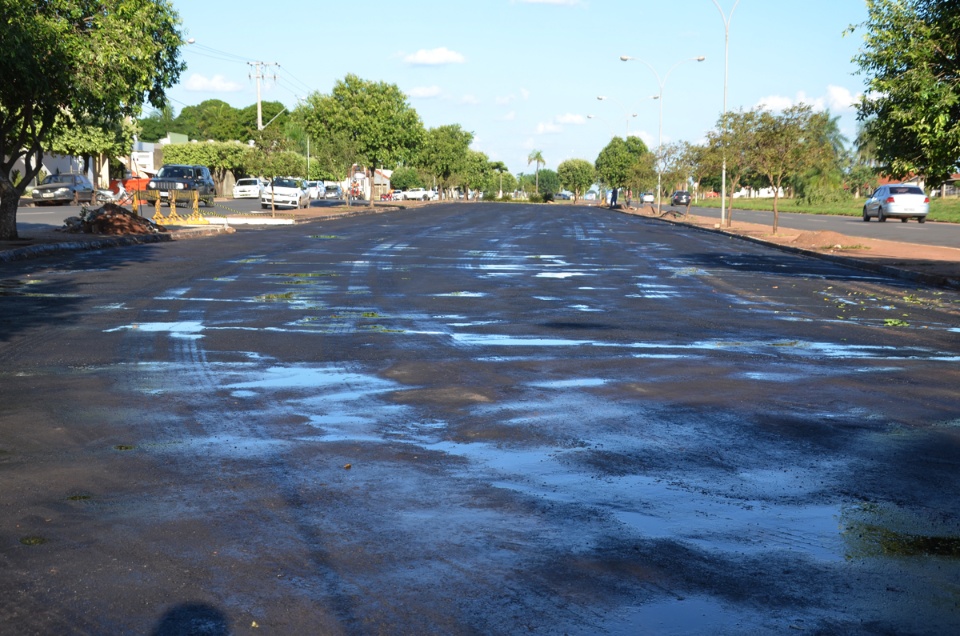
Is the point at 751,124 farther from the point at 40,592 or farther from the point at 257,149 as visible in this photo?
the point at 40,592

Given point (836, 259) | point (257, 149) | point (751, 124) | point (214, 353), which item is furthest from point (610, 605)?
point (257, 149)

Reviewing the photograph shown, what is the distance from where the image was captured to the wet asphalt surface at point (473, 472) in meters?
4.24

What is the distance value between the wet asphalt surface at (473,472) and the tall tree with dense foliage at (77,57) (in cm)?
969

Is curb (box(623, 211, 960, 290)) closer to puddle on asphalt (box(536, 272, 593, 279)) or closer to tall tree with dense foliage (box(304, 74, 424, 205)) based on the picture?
puddle on asphalt (box(536, 272, 593, 279))

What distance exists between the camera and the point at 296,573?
4.52 meters

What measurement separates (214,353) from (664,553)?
663cm

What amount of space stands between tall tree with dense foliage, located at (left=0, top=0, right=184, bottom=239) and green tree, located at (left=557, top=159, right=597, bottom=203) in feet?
530

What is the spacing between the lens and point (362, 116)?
67.8 m

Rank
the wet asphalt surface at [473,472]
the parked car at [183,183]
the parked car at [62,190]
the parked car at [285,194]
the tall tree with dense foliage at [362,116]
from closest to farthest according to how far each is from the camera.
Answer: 1. the wet asphalt surface at [473,472]
2. the parked car at [183,183]
3. the parked car at [62,190]
4. the parked car at [285,194]
5. the tall tree with dense foliage at [362,116]

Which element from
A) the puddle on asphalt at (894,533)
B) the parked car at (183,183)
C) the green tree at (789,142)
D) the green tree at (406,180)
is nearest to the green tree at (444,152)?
the green tree at (406,180)

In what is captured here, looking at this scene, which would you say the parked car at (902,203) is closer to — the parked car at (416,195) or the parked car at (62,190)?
the parked car at (62,190)

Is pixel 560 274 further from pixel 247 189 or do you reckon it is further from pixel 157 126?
pixel 157 126

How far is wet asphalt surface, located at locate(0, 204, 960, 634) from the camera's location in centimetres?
424

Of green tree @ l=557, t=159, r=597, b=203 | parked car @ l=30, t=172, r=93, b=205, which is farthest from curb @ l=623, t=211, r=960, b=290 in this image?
green tree @ l=557, t=159, r=597, b=203
